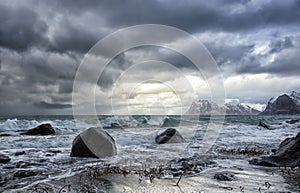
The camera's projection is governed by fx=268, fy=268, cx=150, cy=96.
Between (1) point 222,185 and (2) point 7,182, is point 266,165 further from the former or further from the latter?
(2) point 7,182

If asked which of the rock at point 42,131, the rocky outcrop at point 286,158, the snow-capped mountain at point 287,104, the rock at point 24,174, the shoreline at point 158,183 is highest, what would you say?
the snow-capped mountain at point 287,104

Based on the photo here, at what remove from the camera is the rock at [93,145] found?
8.62 m

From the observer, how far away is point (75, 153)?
8.72 meters

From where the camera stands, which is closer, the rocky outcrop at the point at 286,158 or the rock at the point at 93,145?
the rocky outcrop at the point at 286,158

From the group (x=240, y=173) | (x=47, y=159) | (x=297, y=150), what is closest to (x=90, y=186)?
(x=240, y=173)

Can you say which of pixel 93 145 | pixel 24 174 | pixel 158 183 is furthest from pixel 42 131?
pixel 158 183

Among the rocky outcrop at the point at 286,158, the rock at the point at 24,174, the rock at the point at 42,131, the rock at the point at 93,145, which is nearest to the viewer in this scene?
the rock at the point at 24,174

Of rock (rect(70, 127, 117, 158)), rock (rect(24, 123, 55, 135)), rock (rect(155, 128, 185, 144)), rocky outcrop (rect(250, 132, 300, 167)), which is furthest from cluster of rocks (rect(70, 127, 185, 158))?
rock (rect(24, 123, 55, 135))

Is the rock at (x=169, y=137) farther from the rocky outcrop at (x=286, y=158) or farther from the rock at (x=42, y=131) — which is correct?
the rock at (x=42, y=131)

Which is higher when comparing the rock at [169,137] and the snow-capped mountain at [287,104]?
the snow-capped mountain at [287,104]

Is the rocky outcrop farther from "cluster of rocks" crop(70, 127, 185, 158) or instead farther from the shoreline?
"cluster of rocks" crop(70, 127, 185, 158)

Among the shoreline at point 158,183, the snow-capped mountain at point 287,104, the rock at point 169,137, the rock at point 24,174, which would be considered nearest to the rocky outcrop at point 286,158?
the shoreline at point 158,183

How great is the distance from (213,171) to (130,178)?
6.44 ft

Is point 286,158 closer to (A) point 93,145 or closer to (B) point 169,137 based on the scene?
(A) point 93,145
